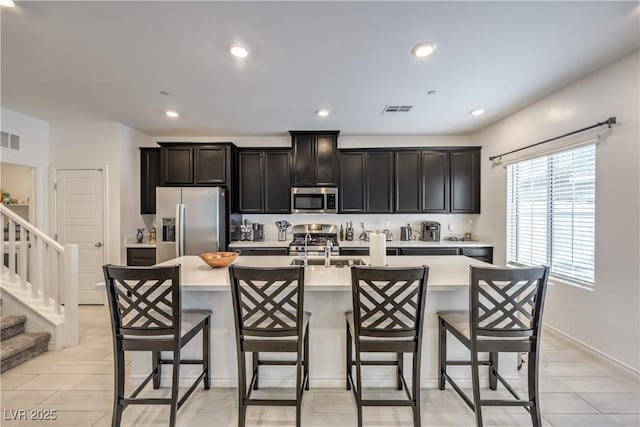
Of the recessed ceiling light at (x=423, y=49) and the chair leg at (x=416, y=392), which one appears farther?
the recessed ceiling light at (x=423, y=49)

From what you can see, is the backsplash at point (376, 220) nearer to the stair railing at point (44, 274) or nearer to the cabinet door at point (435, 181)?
the cabinet door at point (435, 181)

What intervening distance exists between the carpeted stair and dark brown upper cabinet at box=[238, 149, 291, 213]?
2733mm

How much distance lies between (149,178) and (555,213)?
564 centimetres

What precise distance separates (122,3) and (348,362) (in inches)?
112

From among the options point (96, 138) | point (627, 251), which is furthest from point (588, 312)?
point (96, 138)

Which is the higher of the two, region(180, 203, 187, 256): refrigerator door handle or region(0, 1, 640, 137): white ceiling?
region(0, 1, 640, 137): white ceiling

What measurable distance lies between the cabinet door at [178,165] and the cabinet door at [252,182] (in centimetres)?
79

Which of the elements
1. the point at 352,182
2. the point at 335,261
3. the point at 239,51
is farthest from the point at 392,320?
the point at 352,182

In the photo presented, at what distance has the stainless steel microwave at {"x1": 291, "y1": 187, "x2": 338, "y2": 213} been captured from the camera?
15.2 feet

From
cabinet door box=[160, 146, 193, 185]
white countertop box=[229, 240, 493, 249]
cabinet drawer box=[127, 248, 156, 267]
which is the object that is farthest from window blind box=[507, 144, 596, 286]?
cabinet drawer box=[127, 248, 156, 267]

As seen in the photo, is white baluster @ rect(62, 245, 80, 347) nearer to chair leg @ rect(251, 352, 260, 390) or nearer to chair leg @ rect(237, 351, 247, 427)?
chair leg @ rect(251, 352, 260, 390)

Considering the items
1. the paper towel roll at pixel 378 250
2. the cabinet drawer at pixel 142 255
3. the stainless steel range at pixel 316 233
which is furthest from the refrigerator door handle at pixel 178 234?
the paper towel roll at pixel 378 250

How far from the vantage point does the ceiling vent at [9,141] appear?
3616mm

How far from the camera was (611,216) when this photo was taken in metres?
2.55
